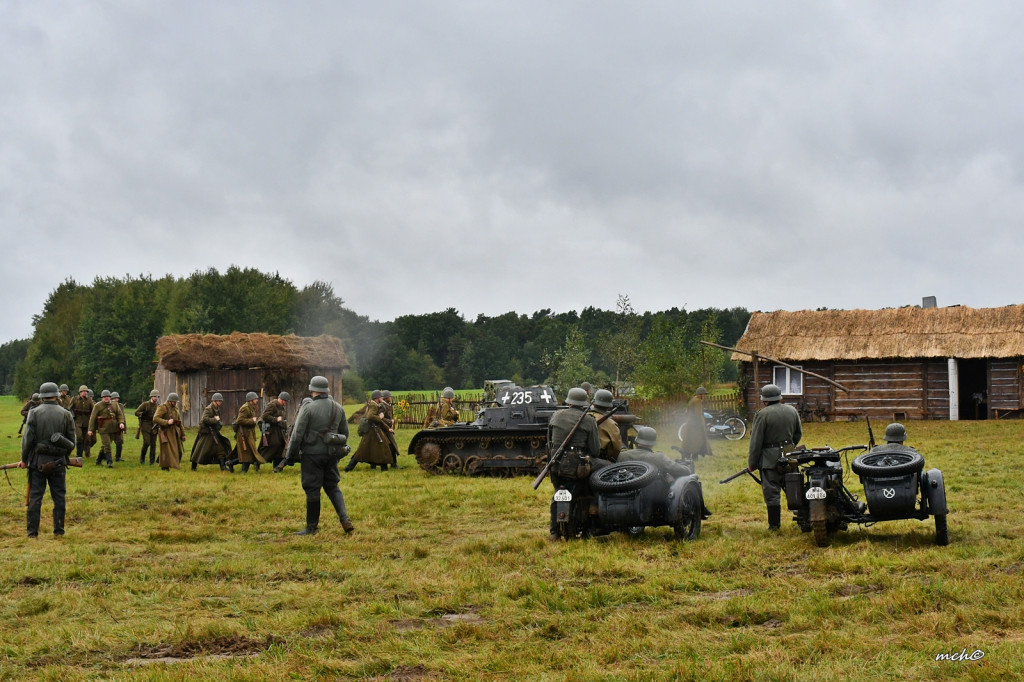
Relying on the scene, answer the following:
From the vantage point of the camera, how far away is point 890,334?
34.3m

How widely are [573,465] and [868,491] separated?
9.36ft

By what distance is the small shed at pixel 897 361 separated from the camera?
32719mm

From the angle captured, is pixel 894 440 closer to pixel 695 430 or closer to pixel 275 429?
pixel 695 430

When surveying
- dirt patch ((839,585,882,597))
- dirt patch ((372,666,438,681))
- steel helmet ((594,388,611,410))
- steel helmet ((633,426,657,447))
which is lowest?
dirt patch ((372,666,438,681))

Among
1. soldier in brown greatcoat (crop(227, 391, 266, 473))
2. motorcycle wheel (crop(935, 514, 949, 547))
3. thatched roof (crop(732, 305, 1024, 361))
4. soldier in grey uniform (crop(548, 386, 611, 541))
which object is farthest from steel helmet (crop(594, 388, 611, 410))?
thatched roof (crop(732, 305, 1024, 361))

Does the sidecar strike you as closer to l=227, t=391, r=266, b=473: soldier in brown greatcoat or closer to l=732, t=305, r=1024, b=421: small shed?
l=227, t=391, r=266, b=473: soldier in brown greatcoat

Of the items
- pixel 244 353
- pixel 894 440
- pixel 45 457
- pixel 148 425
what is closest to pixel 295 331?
pixel 244 353

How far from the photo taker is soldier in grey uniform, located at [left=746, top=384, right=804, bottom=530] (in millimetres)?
10328

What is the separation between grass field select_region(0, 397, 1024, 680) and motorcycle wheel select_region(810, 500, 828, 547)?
0.25 m

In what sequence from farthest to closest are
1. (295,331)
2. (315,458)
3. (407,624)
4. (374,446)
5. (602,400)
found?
1. (295,331)
2. (374,446)
3. (315,458)
4. (602,400)
5. (407,624)

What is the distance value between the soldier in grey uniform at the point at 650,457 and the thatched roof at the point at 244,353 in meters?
Result: 28.3

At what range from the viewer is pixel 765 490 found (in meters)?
10.4

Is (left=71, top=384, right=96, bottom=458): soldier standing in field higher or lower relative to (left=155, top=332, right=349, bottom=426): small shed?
lower

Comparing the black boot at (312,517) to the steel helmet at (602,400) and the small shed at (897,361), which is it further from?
the small shed at (897,361)
